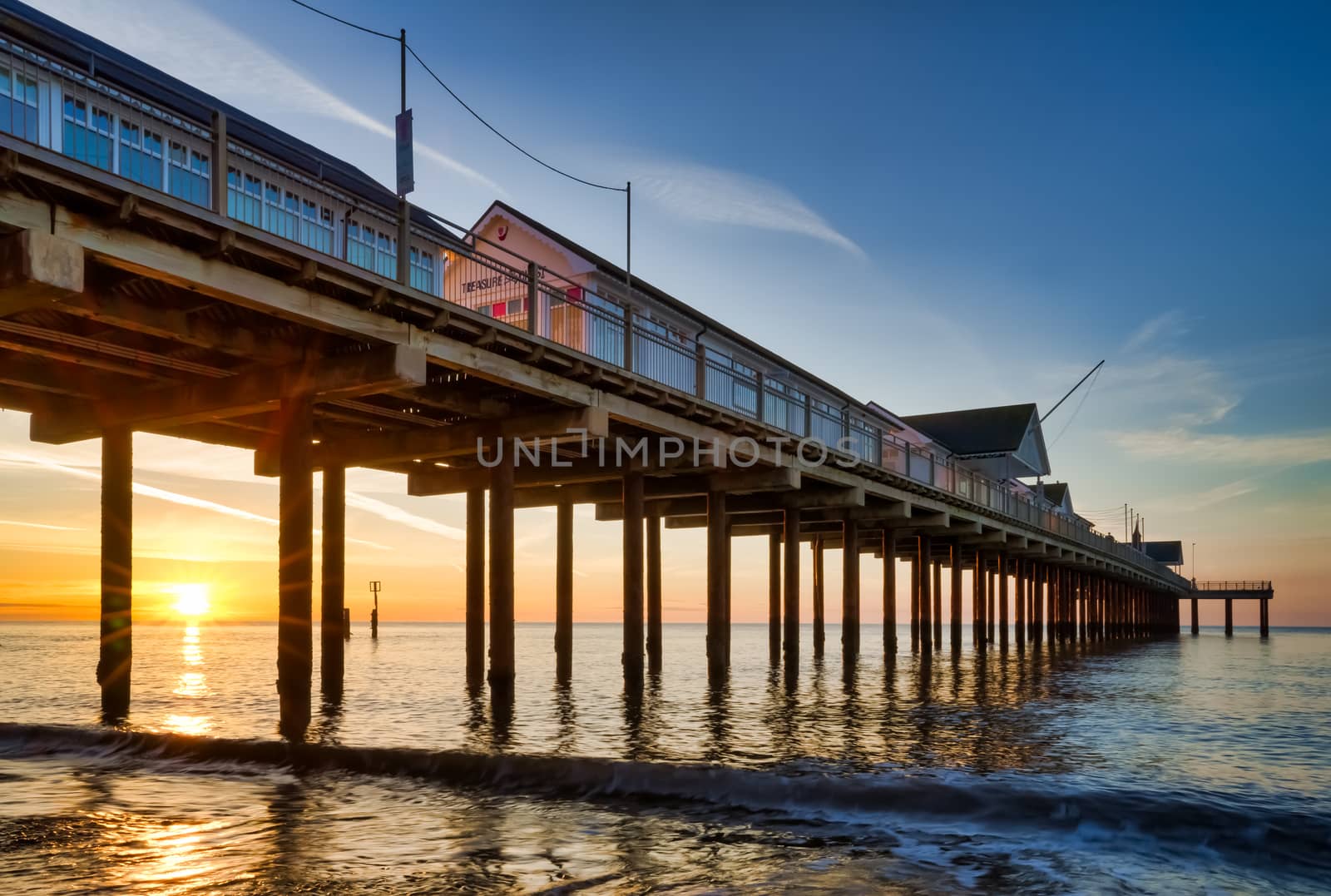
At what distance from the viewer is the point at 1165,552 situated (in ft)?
405

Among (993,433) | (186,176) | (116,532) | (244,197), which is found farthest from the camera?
(993,433)

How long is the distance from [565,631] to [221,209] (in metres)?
18.6

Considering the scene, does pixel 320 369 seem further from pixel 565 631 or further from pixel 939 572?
pixel 939 572

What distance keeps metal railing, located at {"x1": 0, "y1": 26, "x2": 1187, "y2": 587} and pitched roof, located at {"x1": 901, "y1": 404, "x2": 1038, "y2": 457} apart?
92.7 feet

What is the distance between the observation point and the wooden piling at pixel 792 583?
2997cm

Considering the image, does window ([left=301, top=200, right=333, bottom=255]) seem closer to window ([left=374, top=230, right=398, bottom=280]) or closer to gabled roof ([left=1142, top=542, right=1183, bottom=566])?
window ([left=374, top=230, right=398, bottom=280])

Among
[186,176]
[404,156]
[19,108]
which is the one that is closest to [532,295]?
[404,156]

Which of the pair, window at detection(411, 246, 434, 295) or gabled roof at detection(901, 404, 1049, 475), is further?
gabled roof at detection(901, 404, 1049, 475)

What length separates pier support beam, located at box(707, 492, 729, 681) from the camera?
26344 mm

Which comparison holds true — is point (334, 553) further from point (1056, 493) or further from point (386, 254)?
point (1056, 493)

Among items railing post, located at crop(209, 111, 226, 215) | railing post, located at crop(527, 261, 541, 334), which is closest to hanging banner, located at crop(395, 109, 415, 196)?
railing post, located at crop(527, 261, 541, 334)

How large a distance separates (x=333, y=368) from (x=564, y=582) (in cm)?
1449

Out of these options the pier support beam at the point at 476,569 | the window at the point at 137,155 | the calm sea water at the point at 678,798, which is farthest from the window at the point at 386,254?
the calm sea water at the point at 678,798

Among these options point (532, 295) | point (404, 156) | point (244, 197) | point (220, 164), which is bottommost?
point (532, 295)
